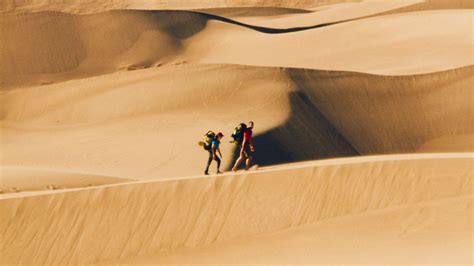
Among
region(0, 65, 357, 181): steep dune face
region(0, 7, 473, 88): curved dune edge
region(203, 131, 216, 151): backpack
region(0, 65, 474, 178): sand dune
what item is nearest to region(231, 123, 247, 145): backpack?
region(203, 131, 216, 151): backpack

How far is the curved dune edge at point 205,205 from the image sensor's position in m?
13.0

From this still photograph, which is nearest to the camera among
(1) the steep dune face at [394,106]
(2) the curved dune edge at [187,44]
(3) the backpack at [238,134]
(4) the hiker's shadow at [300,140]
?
(3) the backpack at [238,134]

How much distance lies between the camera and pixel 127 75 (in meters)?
29.3

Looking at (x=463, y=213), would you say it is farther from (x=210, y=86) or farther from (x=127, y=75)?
(x=127, y=75)

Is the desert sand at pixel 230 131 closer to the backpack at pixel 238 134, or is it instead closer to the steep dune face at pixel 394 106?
the steep dune face at pixel 394 106

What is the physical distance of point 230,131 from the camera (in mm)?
22578

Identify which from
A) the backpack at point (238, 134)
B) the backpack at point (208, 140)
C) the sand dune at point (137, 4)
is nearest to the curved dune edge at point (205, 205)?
the backpack at point (208, 140)

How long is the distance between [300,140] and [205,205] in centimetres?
993

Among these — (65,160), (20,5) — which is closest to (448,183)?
(65,160)

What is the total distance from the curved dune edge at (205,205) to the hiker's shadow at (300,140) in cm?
610

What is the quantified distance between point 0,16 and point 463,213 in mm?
27287

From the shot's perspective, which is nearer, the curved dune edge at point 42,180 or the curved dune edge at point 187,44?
the curved dune edge at point 42,180

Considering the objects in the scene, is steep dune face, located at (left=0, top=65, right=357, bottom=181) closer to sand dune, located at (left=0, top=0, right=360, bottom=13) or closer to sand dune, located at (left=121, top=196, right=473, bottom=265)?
sand dune, located at (left=121, top=196, right=473, bottom=265)

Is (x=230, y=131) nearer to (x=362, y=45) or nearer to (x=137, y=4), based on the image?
(x=362, y=45)
